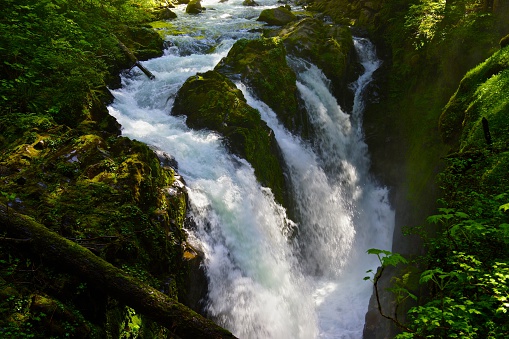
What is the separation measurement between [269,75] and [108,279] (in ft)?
40.8

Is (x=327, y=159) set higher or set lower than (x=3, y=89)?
lower

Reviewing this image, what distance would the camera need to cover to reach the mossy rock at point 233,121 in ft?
37.6

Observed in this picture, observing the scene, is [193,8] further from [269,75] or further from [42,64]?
[42,64]

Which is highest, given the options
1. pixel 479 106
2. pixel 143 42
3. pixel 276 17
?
pixel 479 106

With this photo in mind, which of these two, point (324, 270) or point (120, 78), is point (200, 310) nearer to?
point (324, 270)

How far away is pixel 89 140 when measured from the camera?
245 inches

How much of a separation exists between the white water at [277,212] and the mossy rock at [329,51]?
717 millimetres

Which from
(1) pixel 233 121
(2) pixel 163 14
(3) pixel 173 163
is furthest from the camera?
(2) pixel 163 14

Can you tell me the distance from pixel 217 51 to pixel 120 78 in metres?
6.23

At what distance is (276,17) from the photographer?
23891mm

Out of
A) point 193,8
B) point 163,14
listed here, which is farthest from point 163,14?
point 193,8

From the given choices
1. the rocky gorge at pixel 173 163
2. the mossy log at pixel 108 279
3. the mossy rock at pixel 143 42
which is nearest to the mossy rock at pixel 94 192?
the rocky gorge at pixel 173 163

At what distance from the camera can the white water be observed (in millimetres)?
8531

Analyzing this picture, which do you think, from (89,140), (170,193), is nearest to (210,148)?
(170,193)
